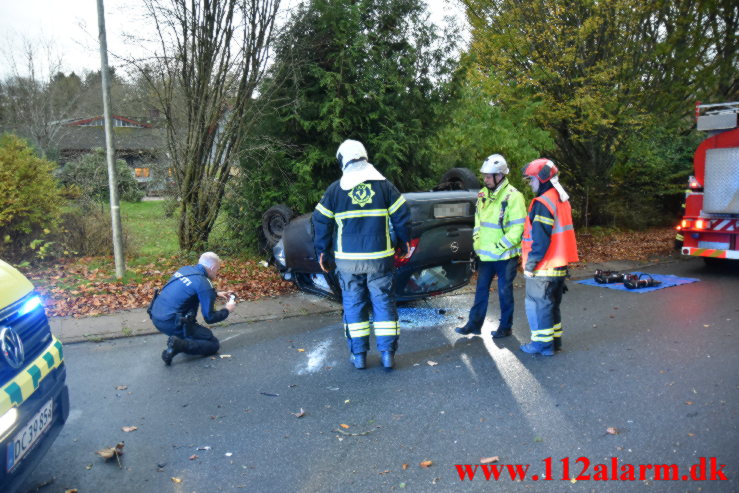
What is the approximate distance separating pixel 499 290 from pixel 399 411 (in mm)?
2260

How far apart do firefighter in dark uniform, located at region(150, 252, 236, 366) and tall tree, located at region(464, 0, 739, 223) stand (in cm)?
952

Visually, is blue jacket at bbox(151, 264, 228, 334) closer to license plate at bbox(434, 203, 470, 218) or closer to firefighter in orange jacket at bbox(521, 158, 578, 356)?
license plate at bbox(434, 203, 470, 218)

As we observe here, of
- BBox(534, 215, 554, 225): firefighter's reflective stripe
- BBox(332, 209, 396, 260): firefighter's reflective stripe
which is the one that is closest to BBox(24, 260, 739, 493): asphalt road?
BBox(332, 209, 396, 260): firefighter's reflective stripe

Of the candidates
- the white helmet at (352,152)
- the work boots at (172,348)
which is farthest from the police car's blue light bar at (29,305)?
the white helmet at (352,152)

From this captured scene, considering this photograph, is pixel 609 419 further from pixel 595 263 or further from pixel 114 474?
pixel 595 263

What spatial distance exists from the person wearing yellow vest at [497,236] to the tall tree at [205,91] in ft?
16.9

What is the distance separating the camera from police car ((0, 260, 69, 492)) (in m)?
2.49

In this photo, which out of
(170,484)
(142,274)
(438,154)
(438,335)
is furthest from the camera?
(438,154)

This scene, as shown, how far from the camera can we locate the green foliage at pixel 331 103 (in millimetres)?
9172

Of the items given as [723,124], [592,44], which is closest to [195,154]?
[723,124]

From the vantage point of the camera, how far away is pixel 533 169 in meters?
5.30

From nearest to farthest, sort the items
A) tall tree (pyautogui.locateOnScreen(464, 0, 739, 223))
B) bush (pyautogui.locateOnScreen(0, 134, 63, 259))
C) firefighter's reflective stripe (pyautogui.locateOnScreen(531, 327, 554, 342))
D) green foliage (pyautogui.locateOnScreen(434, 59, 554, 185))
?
firefighter's reflective stripe (pyautogui.locateOnScreen(531, 327, 554, 342)) < bush (pyautogui.locateOnScreen(0, 134, 63, 259)) < green foliage (pyautogui.locateOnScreen(434, 59, 554, 185)) < tall tree (pyautogui.locateOnScreen(464, 0, 739, 223))

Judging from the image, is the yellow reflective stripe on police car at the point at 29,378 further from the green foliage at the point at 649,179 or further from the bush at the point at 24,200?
the green foliage at the point at 649,179

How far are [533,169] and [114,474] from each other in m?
Result: 4.15
